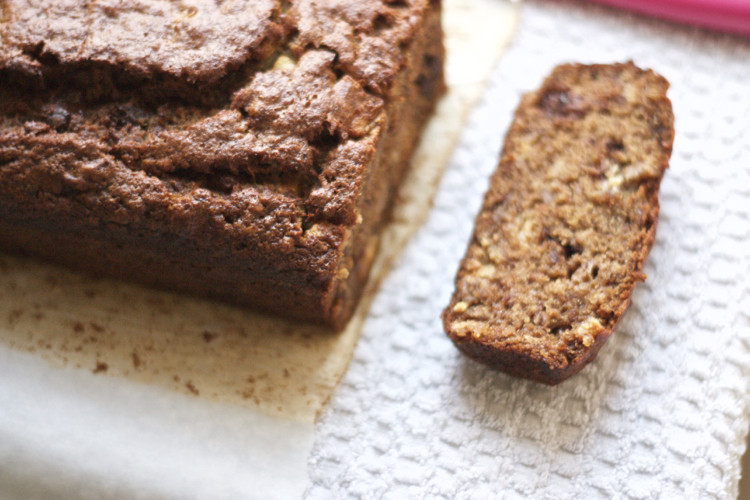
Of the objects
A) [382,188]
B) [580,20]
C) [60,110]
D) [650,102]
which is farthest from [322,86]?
[580,20]

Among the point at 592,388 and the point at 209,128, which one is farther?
the point at 592,388

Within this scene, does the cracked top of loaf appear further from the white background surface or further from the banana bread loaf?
the white background surface

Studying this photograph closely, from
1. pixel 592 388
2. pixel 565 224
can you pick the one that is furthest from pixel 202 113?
pixel 592 388

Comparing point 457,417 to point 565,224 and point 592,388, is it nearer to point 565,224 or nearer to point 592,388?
point 592,388

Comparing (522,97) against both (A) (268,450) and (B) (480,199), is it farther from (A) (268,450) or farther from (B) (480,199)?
(A) (268,450)

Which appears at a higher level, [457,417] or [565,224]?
[565,224]
